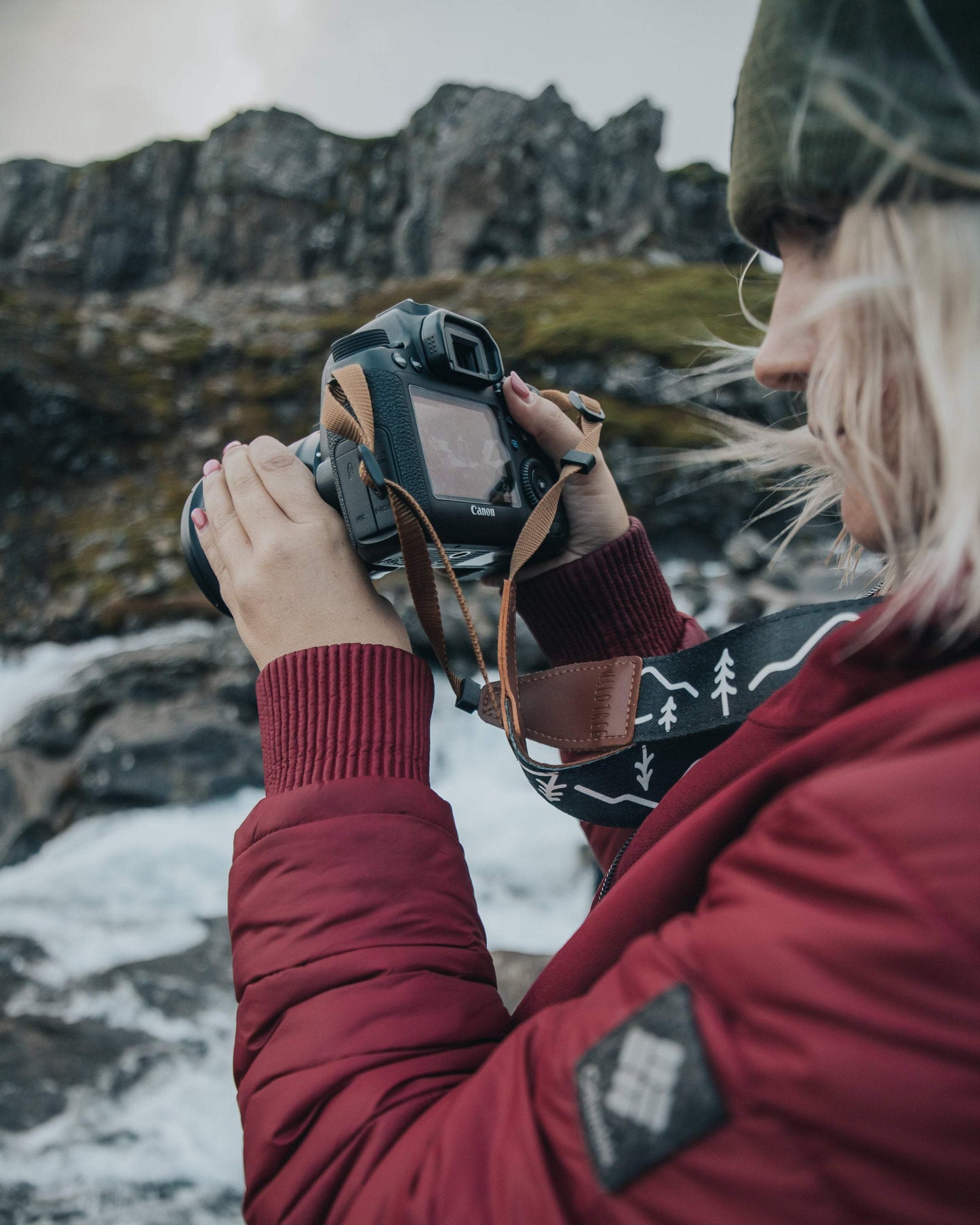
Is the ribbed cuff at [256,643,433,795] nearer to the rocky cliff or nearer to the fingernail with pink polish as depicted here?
the fingernail with pink polish

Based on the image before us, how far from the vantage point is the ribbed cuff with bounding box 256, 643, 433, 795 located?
84 centimetres

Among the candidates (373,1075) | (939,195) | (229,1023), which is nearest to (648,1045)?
(373,1075)

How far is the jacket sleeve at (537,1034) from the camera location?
16.3 inches

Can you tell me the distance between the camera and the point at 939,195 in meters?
0.53

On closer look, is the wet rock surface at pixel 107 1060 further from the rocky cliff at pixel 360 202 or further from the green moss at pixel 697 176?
the green moss at pixel 697 176

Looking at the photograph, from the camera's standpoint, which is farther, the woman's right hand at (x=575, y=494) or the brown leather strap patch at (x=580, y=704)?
the woman's right hand at (x=575, y=494)

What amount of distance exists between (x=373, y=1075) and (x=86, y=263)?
3245 cm

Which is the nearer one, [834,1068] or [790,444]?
[834,1068]

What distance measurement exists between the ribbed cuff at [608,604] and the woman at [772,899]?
515 mm

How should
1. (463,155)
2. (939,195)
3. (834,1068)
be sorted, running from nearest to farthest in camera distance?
(834,1068), (939,195), (463,155)

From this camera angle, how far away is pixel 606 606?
4.30ft

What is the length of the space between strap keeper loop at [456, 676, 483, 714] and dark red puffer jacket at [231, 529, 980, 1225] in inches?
11.1

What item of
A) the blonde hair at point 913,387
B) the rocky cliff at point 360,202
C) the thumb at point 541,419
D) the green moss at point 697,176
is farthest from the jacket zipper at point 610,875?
the green moss at point 697,176

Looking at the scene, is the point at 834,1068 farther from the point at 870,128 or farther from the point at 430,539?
the point at 430,539
